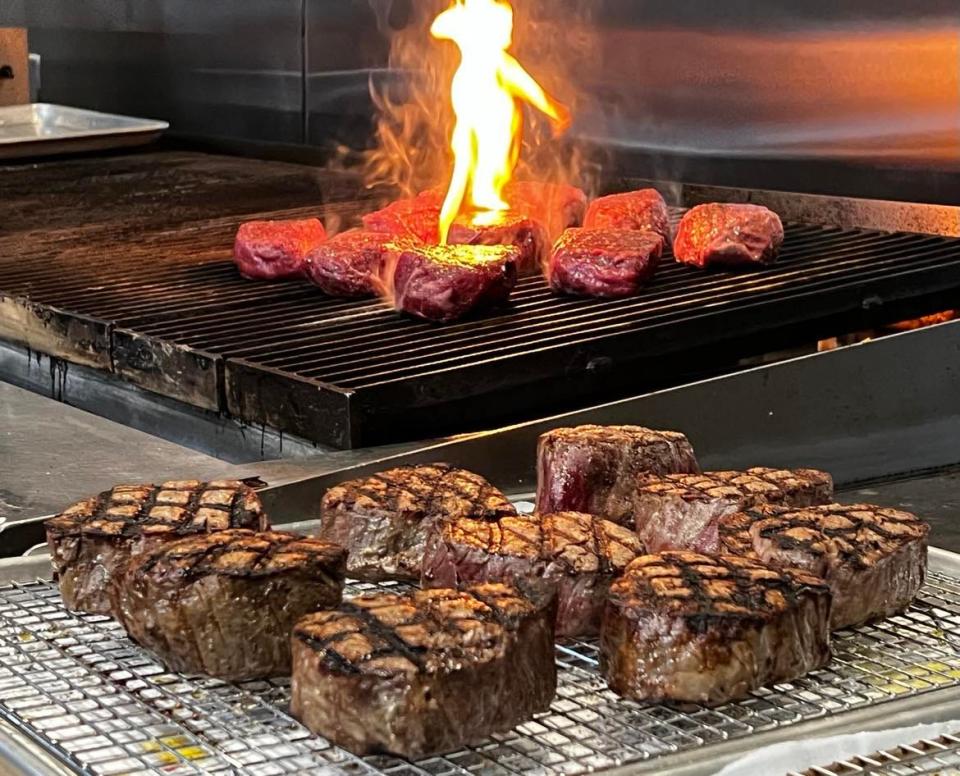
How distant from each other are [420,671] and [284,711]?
209 millimetres

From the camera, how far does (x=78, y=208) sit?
233 inches

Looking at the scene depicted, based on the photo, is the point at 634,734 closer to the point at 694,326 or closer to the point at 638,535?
the point at 638,535

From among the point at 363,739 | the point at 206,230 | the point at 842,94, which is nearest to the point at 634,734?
the point at 363,739

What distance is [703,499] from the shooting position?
2645mm

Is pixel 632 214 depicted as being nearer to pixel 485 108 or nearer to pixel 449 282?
pixel 485 108

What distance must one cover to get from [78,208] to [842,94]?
8.50ft

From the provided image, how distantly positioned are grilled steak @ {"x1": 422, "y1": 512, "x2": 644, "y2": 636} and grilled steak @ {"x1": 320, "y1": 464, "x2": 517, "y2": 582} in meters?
0.08

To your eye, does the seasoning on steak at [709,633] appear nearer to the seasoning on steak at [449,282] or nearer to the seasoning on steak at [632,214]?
the seasoning on steak at [449,282]

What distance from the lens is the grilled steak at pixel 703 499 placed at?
2.63 metres

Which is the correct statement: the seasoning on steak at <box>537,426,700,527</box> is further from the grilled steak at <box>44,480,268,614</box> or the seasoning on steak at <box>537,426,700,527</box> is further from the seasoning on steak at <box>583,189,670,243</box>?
the seasoning on steak at <box>583,189,670,243</box>

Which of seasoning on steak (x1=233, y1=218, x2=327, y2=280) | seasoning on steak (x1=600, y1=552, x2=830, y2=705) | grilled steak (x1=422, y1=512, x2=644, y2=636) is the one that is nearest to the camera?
seasoning on steak (x1=600, y1=552, x2=830, y2=705)

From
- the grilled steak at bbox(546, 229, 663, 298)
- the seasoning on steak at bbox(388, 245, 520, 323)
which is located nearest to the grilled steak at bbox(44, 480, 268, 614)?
the seasoning on steak at bbox(388, 245, 520, 323)

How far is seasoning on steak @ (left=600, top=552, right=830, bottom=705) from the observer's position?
2.13 meters

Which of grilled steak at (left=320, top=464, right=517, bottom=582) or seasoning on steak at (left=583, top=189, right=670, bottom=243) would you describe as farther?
seasoning on steak at (left=583, top=189, right=670, bottom=243)
